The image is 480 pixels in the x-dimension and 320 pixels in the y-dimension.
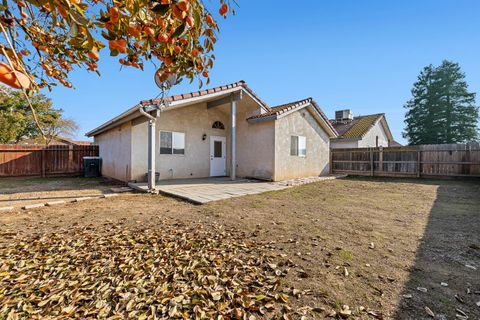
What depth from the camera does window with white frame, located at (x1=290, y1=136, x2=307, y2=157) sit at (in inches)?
425

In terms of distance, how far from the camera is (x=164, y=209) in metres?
5.14

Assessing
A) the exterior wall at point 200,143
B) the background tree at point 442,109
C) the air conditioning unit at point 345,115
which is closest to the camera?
the exterior wall at point 200,143

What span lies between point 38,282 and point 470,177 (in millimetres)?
15593

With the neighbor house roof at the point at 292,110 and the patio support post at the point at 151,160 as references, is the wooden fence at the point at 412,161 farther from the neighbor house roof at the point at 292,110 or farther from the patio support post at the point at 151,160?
the patio support post at the point at 151,160

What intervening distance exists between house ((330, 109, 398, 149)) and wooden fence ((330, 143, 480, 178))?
11.7 ft

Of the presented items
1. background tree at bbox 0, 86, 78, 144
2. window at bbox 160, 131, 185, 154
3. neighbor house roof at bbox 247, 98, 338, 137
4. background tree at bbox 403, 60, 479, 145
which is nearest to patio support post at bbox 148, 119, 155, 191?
window at bbox 160, 131, 185, 154

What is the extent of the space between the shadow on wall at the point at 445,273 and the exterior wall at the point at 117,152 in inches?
356

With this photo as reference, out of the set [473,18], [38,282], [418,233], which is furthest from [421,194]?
[38,282]

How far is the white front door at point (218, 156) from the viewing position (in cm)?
1123

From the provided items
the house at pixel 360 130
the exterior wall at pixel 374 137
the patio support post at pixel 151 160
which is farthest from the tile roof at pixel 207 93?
the exterior wall at pixel 374 137

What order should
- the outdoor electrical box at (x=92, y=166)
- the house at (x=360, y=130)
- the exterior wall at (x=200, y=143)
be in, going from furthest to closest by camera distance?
the house at (x=360, y=130), the outdoor electrical box at (x=92, y=166), the exterior wall at (x=200, y=143)

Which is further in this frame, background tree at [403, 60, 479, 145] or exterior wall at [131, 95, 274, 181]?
background tree at [403, 60, 479, 145]

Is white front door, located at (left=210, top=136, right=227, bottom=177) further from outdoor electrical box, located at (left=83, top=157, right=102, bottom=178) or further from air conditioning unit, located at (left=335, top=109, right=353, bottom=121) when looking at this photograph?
air conditioning unit, located at (left=335, top=109, right=353, bottom=121)

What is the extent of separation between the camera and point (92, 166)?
1225 centimetres
